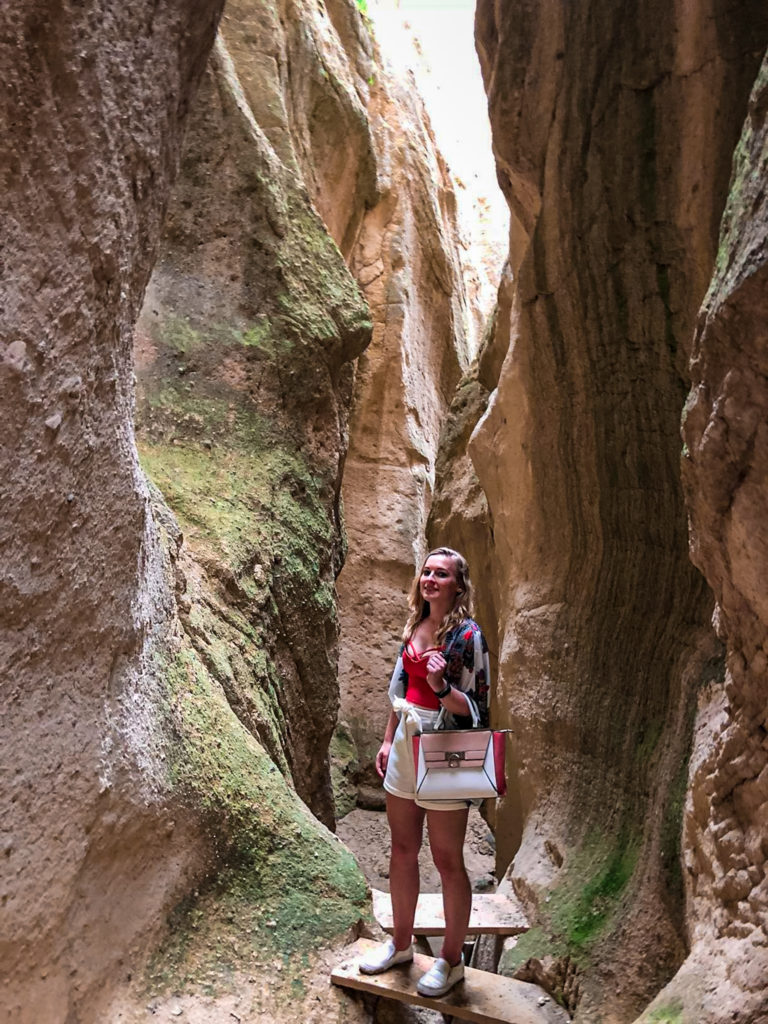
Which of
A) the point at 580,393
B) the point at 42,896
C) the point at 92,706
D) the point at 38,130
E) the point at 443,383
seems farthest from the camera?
the point at 443,383

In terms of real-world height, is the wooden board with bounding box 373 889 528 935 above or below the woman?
below

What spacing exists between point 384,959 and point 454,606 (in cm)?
119

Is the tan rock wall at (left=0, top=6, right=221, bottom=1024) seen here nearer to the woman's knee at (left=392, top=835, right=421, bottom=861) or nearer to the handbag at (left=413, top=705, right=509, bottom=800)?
the woman's knee at (left=392, top=835, right=421, bottom=861)

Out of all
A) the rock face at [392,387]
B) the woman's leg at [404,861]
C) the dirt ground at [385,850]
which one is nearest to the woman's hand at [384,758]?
the woman's leg at [404,861]

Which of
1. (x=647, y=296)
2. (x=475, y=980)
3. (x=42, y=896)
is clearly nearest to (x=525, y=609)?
(x=647, y=296)

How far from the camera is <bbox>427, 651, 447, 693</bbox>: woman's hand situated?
2.62m

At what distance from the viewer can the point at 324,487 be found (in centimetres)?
538

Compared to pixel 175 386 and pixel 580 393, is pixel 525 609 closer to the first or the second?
pixel 580 393

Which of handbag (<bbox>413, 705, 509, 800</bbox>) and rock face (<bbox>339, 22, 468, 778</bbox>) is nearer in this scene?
handbag (<bbox>413, 705, 509, 800</bbox>)

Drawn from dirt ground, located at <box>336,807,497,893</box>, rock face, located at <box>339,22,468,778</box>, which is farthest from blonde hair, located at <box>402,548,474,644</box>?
rock face, located at <box>339,22,468,778</box>

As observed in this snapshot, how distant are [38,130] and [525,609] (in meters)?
3.55

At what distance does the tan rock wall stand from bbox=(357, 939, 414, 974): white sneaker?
708mm

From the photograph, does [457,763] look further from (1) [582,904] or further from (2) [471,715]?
(1) [582,904]

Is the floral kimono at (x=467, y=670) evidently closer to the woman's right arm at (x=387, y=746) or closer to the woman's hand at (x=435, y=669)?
the woman's hand at (x=435, y=669)
